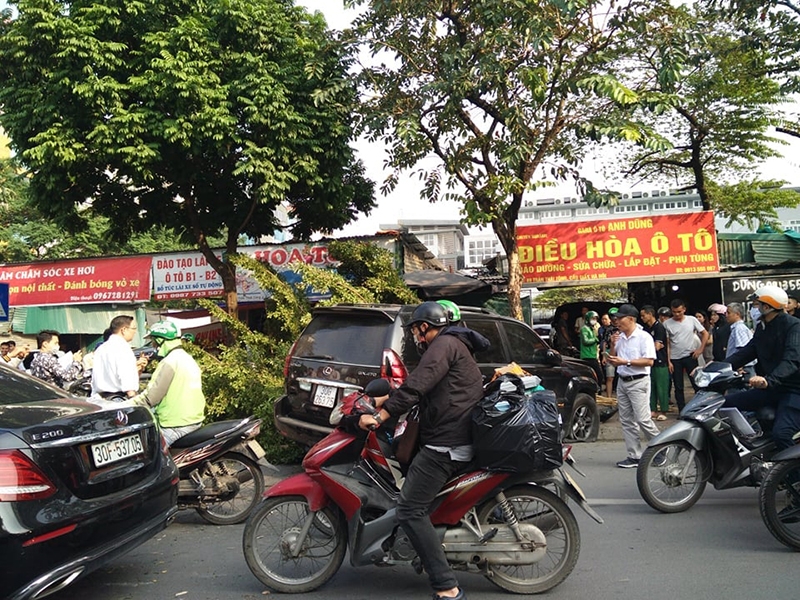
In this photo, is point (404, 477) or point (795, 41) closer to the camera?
point (404, 477)

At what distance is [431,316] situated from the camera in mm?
3859

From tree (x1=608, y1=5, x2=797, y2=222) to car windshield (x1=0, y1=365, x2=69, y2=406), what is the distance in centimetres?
835

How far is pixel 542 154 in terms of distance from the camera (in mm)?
11242

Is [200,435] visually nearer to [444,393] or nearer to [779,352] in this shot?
[444,393]

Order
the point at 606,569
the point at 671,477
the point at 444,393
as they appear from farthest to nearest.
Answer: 1. the point at 671,477
2. the point at 606,569
3. the point at 444,393

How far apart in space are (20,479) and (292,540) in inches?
59.2

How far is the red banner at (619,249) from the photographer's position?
12906 millimetres

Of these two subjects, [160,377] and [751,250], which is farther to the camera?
[751,250]

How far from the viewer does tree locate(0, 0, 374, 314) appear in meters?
10.6

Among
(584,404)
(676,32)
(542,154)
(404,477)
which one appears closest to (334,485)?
(404,477)

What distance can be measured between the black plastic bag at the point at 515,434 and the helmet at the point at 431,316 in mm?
498

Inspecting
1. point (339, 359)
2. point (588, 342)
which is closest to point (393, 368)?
point (339, 359)

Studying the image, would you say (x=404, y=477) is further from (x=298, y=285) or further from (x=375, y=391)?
(x=298, y=285)

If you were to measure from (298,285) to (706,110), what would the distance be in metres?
10.6
